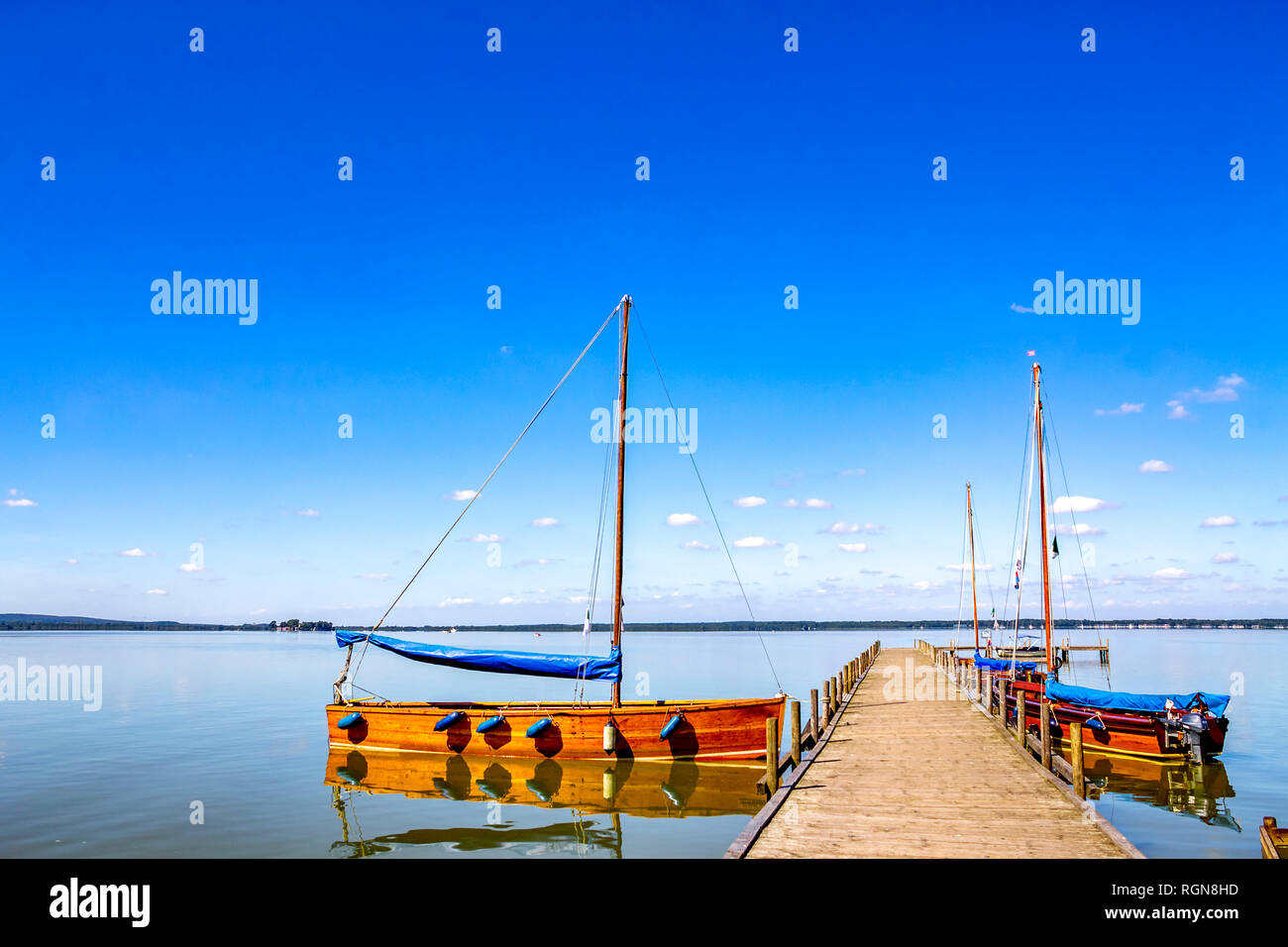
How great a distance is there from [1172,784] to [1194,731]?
1757mm

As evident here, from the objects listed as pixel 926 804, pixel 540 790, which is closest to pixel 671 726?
pixel 540 790

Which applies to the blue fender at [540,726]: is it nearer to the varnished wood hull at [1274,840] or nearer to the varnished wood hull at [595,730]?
the varnished wood hull at [595,730]

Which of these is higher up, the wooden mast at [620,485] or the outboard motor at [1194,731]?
the wooden mast at [620,485]

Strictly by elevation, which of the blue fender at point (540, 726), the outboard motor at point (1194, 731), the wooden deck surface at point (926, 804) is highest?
the wooden deck surface at point (926, 804)

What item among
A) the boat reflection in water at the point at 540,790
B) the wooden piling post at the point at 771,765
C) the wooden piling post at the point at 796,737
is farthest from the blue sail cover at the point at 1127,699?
the wooden piling post at the point at 771,765

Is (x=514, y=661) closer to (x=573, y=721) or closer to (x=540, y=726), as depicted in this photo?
(x=540, y=726)

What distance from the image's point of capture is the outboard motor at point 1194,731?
83.1ft

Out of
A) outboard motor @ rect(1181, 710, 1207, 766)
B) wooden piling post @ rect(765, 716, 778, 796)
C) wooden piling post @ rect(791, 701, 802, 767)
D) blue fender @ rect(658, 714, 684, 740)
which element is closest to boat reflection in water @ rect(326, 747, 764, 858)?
blue fender @ rect(658, 714, 684, 740)

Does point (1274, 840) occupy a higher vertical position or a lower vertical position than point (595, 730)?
higher

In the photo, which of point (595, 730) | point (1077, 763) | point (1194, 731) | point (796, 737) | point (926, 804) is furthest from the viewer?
point (1194, 731)

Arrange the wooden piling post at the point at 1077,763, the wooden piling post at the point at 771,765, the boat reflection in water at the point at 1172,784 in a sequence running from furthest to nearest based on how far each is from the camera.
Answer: the boat reflection in water at the point at 1172,784 < the wooden piling post at the point at 771,765 < the wooden piling post at the point at 1077,763

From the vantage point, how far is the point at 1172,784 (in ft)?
82.8

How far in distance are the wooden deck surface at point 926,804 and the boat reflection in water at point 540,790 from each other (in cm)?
365

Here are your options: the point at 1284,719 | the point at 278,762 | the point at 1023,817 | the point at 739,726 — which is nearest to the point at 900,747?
the point at 739,726
